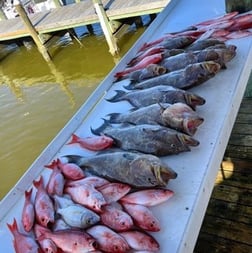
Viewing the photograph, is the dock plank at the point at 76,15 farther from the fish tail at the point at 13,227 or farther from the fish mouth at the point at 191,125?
the fish tail at the point at 13,227

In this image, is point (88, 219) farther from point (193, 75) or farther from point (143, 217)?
point (193, 75)

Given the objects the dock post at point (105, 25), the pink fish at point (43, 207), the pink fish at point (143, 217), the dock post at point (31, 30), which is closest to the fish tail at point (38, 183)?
the pink fish at point (43, 207)

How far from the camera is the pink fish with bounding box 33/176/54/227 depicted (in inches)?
70.2

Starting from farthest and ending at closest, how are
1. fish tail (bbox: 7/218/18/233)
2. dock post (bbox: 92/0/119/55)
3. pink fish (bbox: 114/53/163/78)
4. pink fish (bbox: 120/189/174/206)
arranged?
dock post (bbox: 92/0/119/55) → pink fish (bbox: 114/53/163/78) → fish tail (bbox: 7/218/18/233) → pink fish (bbox: 120/189/174/206)

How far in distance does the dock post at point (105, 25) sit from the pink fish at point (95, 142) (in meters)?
6.84

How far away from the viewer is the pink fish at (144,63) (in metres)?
3.01

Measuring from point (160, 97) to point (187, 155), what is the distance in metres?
0.63

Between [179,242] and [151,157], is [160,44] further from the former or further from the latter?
[179,242]

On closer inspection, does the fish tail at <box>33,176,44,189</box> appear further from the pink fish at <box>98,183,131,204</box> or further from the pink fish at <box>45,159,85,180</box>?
the pink fish at <box>98,183,131,204</box>

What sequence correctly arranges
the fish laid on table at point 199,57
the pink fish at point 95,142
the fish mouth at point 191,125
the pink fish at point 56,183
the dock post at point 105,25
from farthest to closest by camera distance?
the dock post at point 105,25
the fish laid on table at point 199,57
the pink fish at point 95,142
the fish mouth at point 191,125
the pink fish at point 56,183

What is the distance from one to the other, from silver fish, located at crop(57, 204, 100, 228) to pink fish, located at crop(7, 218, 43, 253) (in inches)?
7.7

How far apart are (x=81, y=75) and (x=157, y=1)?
110 inches

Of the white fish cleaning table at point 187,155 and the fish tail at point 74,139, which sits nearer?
the white fish cleaning table at point 187,155

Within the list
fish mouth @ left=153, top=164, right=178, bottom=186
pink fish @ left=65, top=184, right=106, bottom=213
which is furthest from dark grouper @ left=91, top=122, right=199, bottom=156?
pink fish @ left=65, top=184, right=106, bottom=213
